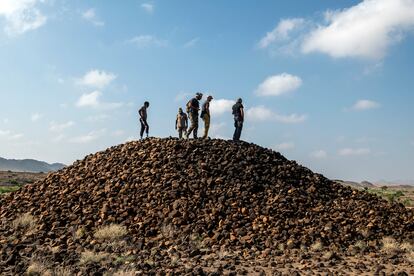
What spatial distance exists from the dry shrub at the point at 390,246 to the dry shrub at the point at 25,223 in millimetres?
9137

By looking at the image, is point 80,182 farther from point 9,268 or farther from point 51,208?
point 9,268

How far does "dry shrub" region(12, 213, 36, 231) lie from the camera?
1280cm

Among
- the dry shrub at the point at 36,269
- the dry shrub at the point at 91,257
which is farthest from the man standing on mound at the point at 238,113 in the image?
the dry shrub at the point at 36,269

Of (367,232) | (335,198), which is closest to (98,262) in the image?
(367,232)

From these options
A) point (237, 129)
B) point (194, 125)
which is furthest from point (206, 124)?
point (237, 129)

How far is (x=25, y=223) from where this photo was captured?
13.0 metres

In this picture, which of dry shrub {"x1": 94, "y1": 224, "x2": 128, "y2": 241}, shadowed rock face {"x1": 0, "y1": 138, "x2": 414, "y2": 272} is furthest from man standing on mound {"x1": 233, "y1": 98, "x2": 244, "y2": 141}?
dry shrub {"x1": 94, "y1": 224, "x2": 128, "y2": 241}

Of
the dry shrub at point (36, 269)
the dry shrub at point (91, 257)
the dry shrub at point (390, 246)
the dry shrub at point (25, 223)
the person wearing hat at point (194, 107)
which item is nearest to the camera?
the dry shrub at point (36, 269)

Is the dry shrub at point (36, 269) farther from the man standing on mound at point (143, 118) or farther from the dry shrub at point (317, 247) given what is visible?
the man standing on mound at point (143, 118)

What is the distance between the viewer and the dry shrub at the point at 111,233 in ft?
38.1

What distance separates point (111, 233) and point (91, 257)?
1646mm

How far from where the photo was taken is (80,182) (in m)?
15.4

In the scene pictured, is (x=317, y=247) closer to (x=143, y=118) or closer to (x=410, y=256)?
(x=410, y=256)

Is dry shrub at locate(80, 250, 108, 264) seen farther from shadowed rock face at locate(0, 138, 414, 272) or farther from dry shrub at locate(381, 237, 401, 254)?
dry shrub at locate(381, 237, 401, 254)
